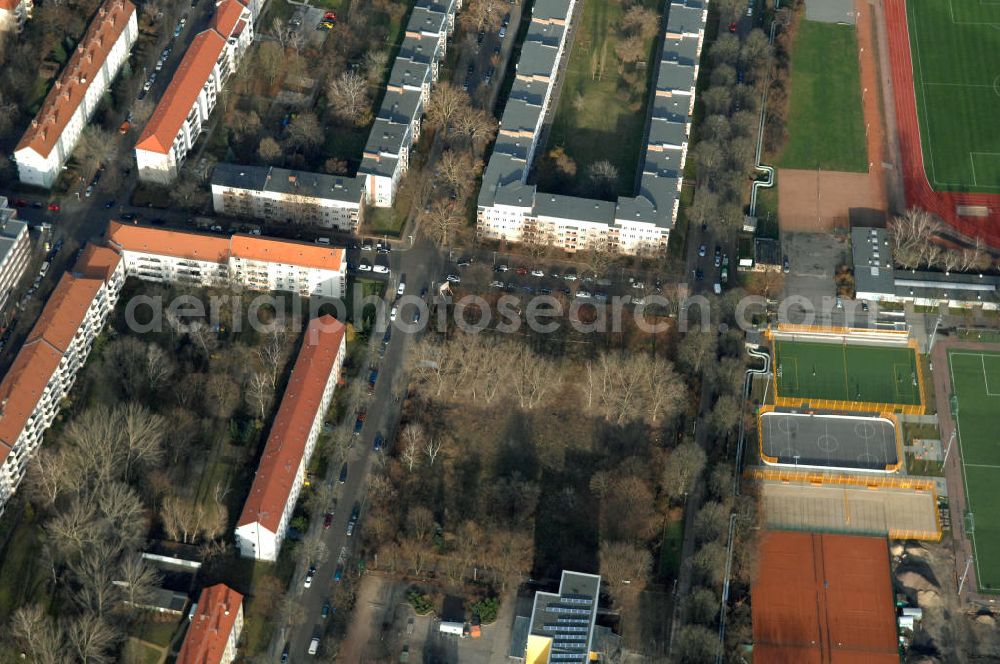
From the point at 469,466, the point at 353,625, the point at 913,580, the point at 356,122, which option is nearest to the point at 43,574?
the point at 353,625

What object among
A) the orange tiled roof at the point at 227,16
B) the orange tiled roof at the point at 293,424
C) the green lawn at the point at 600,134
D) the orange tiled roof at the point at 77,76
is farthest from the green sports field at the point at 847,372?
the orange tiled roof at the point at 77,76

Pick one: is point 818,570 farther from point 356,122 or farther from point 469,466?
point 356,122

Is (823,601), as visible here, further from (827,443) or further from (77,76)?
(77,76)

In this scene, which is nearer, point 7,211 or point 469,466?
point 469,466

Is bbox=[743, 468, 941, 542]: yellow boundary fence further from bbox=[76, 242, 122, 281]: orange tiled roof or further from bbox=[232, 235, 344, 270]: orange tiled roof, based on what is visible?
bbox=[76, 242, 122, 281]: orange tiled roof

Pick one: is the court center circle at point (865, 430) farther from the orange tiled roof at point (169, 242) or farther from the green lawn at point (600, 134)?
the orange tiled roof at point (169, 242)
